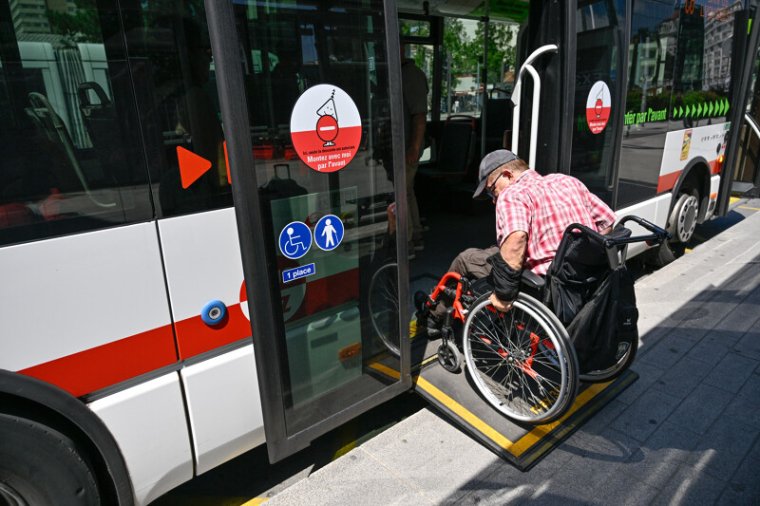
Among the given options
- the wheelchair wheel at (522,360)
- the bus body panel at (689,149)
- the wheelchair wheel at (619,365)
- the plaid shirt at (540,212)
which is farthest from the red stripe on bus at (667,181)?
the wheelchair wheel at (522,360)

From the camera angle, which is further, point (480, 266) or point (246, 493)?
point (480, 266)

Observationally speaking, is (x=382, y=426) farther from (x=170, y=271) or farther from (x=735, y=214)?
(x=735, y=214)


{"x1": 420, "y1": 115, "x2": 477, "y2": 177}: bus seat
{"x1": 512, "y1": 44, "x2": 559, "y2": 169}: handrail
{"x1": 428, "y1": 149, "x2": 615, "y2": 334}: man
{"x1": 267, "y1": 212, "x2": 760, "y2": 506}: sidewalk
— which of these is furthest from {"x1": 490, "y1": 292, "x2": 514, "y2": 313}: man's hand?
{"x1": 420, "y1": 115, "x2": 477, "y2": 177}: bus seat

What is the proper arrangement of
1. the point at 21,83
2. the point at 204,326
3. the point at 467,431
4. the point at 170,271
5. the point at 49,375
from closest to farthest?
the point at 21,83 < the point at 49,375 < the point at 170,271 < the point at 204,326 < the point at 467,431

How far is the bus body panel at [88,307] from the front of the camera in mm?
1625

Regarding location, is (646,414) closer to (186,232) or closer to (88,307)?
(186,232)

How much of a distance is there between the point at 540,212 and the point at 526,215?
4.7 inches

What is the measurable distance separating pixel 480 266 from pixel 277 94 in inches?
69.4

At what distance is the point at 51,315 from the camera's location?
5.51 ft

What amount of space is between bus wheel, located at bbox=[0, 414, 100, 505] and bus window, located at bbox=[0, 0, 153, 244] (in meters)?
0.65

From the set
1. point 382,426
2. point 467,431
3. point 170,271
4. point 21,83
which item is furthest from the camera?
point 382,426

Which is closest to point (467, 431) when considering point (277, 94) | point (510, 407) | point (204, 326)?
point (510, 407)

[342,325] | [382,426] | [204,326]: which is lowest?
[382,426]

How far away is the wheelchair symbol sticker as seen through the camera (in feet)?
7.26
